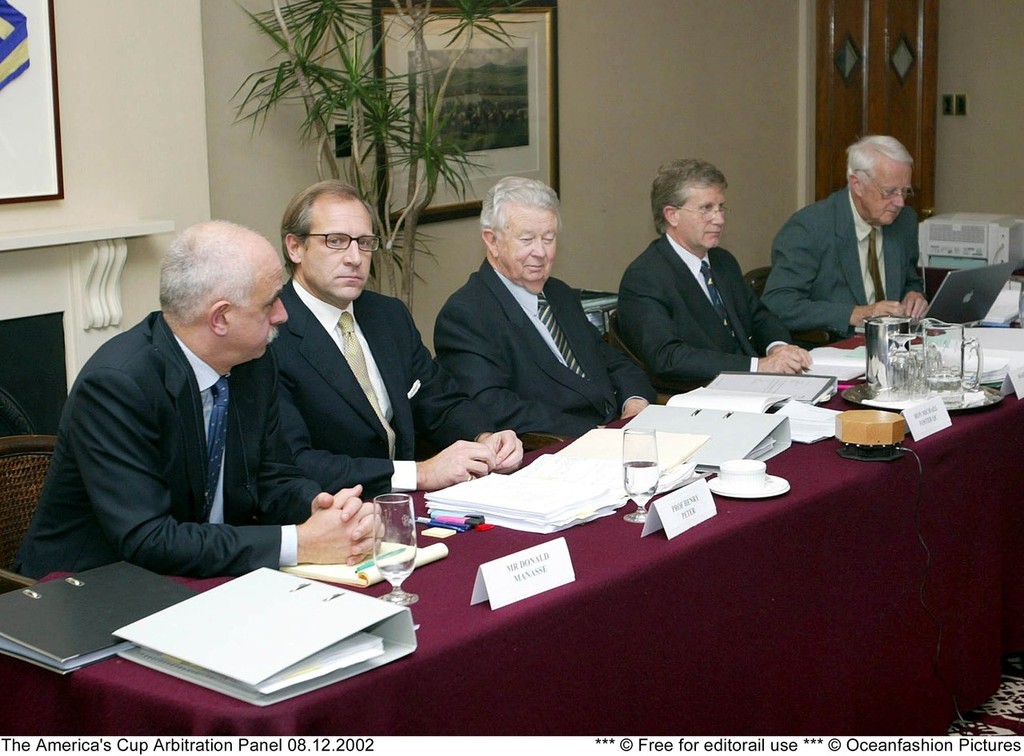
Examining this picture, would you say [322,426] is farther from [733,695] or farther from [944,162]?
[944,162]

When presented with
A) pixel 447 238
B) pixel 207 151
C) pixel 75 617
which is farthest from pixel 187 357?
pixel 447 238

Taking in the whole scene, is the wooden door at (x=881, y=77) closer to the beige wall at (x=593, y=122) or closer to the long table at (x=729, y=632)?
the beige wall at (x=593, y=122)

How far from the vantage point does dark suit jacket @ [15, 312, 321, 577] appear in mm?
2176

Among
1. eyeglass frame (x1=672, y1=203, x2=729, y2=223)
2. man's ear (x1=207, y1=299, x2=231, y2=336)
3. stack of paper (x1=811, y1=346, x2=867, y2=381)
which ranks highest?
eyeglass frame (x1=672, y1=203, x2=729, y2=223)

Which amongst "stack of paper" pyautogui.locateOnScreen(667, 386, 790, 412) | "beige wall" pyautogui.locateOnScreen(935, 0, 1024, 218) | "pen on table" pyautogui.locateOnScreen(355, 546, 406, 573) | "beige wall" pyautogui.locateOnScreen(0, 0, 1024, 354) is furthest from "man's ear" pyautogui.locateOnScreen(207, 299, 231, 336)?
"beige wall" pyautogui.locateOnScreen(935, 0, 1024, 218)

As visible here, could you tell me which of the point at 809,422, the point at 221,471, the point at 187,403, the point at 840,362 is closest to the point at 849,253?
the point at 840,362

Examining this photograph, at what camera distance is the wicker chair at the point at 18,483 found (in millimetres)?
2676

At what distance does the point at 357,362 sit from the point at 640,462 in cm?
108

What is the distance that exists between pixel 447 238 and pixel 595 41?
4.59 ft

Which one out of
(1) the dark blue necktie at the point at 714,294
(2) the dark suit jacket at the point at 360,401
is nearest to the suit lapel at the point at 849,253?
(1) the dark blue necktie at the point at 714,294

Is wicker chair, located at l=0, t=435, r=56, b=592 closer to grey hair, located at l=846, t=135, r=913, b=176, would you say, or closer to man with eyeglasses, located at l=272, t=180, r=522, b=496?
man with eyeglasses, located at l=272, t=180, r=522, b=496

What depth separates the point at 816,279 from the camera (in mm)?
5027

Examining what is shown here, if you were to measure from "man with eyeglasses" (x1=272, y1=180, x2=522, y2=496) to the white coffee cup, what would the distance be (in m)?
0.52

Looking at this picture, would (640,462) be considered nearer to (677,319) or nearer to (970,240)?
(677,319)
